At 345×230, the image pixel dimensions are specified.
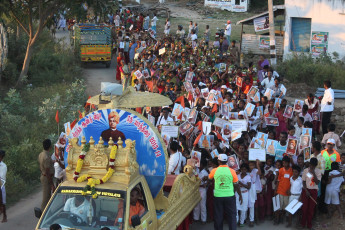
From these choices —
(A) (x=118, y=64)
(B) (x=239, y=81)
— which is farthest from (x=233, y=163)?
(A) (x=118, y=64)

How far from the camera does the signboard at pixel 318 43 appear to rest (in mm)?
22859

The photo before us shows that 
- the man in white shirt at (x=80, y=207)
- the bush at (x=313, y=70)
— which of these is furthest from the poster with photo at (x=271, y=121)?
the bush at (x=313, y=70)

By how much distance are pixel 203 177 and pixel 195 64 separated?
842cm

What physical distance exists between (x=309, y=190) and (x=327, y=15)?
14.2m

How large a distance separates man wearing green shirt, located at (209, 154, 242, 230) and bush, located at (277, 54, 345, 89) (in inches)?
469

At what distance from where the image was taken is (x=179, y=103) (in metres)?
14.7

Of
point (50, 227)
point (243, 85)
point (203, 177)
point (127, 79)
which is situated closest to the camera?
point (50, 227)

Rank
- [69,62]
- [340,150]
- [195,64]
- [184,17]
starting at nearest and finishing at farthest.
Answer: [340,150] → [195,64] → [69,62] → [184,17]

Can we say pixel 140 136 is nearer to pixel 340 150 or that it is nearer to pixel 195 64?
pixel 340 150

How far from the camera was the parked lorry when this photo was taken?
24.3m

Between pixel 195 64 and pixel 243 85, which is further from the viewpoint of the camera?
pixel 195 64

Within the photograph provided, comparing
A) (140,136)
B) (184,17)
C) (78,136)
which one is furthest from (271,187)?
(184,17)

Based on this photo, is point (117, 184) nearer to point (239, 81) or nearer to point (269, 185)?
point (269, 185)

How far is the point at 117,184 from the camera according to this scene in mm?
7969
